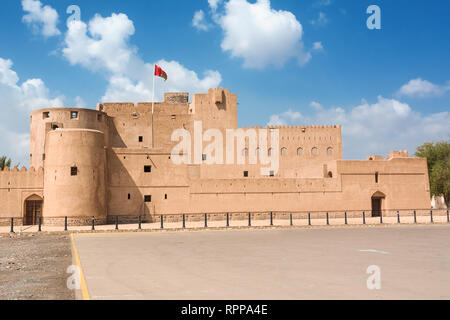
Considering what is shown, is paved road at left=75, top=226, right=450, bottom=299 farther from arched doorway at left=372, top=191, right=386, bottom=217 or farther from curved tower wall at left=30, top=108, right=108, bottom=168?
curved tower wall at left=30, top=108, right=108, bottom=168

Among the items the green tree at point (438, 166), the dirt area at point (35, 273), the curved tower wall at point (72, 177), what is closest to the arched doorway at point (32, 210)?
the curved tower wall at point (72, 177)

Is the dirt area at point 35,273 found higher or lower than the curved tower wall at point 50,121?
lower

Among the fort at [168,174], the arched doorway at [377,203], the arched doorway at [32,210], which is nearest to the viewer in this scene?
the fort at [168,174]

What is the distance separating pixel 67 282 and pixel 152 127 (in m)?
34.3

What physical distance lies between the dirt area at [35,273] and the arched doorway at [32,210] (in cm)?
Result: 1496

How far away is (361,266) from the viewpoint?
886 centimetres

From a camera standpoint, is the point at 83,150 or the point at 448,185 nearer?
the point at 83,150

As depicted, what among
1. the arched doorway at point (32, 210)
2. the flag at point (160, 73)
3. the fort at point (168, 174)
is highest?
the flag at point (160, 73)

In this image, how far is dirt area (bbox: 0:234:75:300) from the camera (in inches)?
267

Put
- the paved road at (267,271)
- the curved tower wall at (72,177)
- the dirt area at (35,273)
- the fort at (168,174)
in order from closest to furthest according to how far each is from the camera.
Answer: the paved road at (267,271)
the dirt area at (35,273)
the curved tower wall at (72,177)
the fort at (168,174)

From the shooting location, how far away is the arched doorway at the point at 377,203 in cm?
3359

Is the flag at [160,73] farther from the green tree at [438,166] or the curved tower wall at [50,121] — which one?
the green tree at [438,166]
